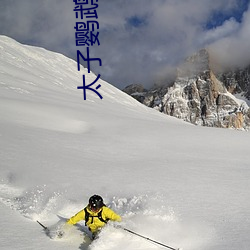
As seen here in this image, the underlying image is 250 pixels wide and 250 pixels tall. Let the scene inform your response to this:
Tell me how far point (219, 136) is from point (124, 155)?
6.60 metres

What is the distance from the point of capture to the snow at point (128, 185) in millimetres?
5621

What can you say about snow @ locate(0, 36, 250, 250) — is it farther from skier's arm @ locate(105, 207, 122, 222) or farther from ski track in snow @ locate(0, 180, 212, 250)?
skier's arm @ locate(105, 207, 122, 222)

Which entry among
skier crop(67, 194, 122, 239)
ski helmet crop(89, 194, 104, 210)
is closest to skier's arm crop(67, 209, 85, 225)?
skier crop(67, 194, 122, 239)

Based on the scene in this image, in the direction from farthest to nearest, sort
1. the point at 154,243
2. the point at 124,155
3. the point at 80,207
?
1. the point at 124,155
2. the point at 80,207
3. the point at 154,243

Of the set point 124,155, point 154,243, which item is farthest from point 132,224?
point 124,155

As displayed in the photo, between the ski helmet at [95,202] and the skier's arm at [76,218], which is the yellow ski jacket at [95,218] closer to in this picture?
the skier's arm at [76,218]

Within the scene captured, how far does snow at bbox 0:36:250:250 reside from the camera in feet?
18.4

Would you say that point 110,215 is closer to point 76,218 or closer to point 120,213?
point 76,218

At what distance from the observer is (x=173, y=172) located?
9.48m

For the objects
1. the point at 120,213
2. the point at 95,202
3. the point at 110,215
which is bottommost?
the point at 120,213

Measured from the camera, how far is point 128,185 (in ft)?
27.2

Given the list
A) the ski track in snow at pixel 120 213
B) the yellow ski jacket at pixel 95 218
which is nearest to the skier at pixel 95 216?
the yellow ski jacket at pixel 95 218

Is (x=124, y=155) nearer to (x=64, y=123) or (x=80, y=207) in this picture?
(x=80, y=207)

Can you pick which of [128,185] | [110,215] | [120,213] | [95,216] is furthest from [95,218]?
[128,185]
